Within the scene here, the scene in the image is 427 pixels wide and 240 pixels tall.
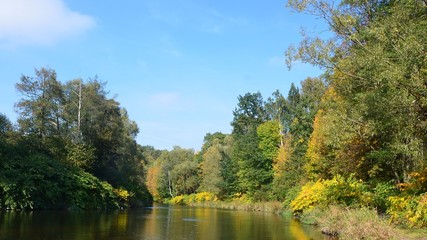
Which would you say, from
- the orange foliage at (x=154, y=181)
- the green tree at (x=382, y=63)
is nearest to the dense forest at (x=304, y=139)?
the green tree at (x=382, y=63)

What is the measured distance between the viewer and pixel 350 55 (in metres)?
18.7

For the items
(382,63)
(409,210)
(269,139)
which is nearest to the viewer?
(382,63)

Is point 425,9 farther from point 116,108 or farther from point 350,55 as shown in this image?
point 116,108

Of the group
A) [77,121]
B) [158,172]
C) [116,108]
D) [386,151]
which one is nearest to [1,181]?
[77,121]

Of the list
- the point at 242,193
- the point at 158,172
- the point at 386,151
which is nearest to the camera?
the point at 386,151

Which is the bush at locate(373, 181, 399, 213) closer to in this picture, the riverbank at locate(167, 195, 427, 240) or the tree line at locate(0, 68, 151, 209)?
the riverbank at locate(167, 195, 427, 240)

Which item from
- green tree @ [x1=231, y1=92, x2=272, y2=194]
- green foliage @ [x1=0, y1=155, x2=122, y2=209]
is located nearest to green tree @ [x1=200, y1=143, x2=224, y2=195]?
green tree @ [x1=231, y1=92, x2=272, y2=194]

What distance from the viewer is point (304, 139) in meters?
47.5

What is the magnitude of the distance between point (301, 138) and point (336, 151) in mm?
18754

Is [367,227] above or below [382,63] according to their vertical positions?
below

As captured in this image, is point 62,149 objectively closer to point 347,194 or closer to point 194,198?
point 347,194

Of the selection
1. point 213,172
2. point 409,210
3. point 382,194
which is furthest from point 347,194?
point 213,172

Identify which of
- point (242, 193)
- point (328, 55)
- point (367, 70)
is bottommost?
point (242, 193)

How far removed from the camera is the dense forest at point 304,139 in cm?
1577
